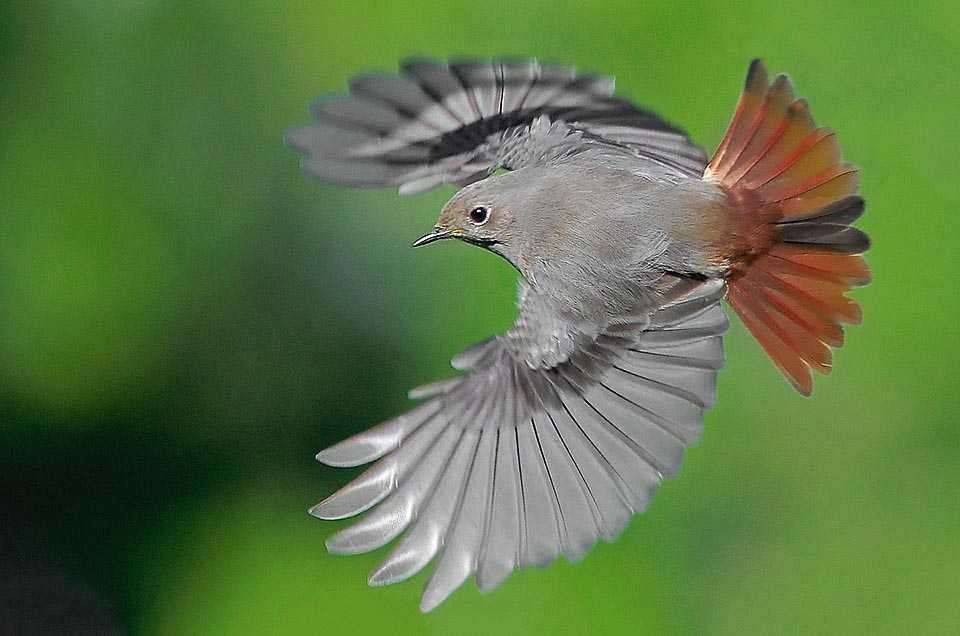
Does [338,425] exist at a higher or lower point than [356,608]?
higher

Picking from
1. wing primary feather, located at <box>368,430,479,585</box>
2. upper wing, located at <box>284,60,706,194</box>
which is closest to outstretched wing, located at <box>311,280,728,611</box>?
wing primary feather, located at <box>368,430,479,585</box>

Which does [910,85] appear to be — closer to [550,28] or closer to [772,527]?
[550,28]

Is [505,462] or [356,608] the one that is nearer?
[505,462]

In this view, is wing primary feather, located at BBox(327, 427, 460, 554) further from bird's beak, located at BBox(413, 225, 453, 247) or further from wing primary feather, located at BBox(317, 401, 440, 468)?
bird's beak, located at BBox(413, 225, 453, 247)

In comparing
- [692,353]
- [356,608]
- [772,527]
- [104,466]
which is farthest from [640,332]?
[104,466]

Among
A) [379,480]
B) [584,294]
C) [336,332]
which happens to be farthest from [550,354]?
[336,332]
